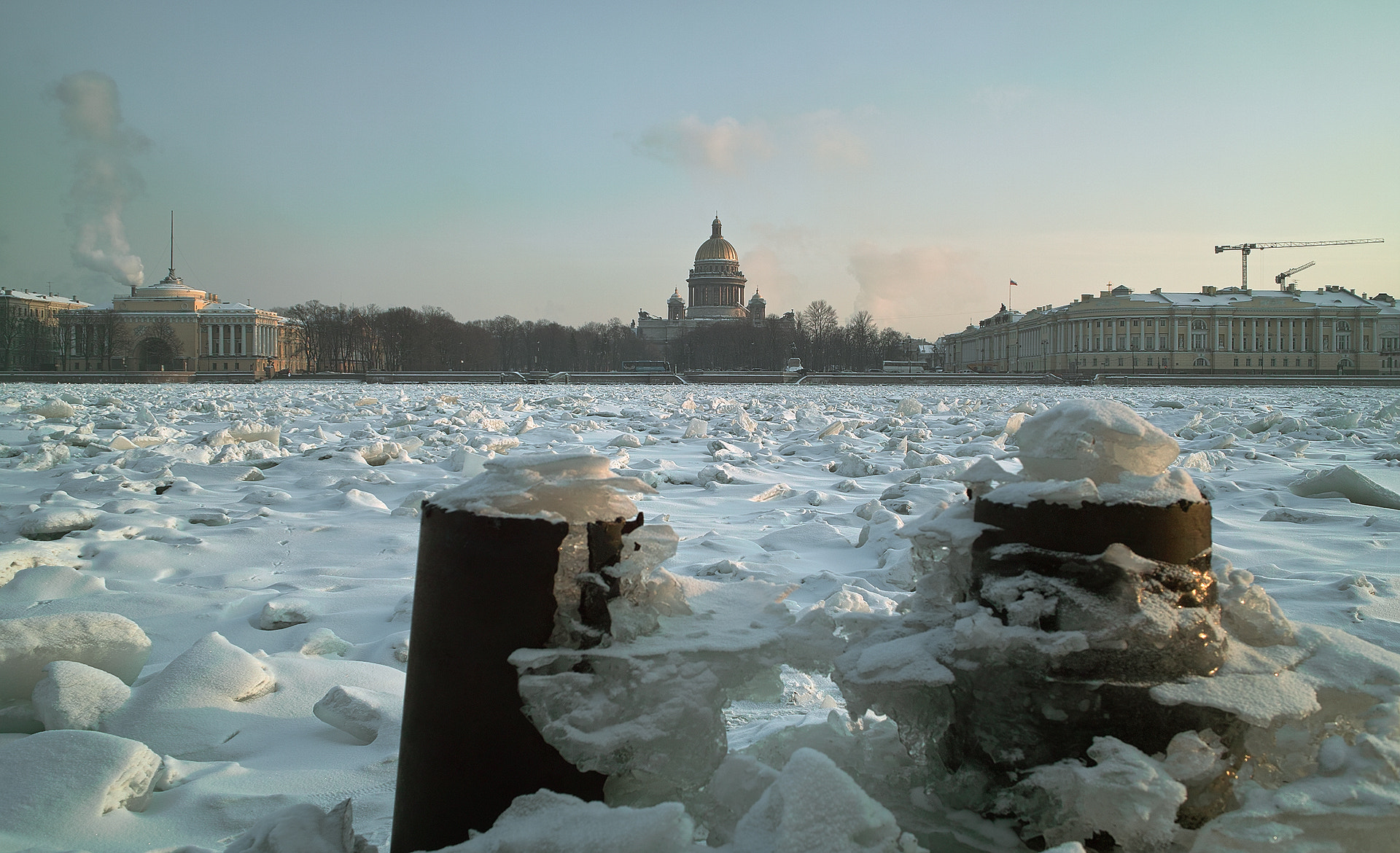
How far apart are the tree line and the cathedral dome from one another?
36.2ft

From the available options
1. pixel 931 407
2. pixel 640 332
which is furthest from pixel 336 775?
pixel 640 332

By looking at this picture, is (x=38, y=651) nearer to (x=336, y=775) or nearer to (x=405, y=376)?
(x=336, y=775)

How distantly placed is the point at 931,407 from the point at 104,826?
14.1 meters

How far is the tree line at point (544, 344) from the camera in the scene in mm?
68500

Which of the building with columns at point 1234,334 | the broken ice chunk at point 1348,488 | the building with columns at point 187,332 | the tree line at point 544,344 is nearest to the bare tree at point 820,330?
the tree line at point 544,344

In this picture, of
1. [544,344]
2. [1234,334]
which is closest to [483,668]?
[544,344]

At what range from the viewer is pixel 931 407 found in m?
14.5

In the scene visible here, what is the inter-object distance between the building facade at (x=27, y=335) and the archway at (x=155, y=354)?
21.3ft

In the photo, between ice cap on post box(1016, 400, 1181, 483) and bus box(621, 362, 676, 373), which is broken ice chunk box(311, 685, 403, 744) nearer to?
ice cap on post box(1016, 400, 1181, 483)

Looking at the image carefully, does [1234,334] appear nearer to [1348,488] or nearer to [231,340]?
[1348,488]

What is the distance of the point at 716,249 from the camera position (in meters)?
100

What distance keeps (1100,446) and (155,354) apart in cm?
8827

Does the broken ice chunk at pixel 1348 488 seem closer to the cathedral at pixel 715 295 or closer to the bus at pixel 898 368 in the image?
the bus at pixel 898 368

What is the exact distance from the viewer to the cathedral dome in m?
100
